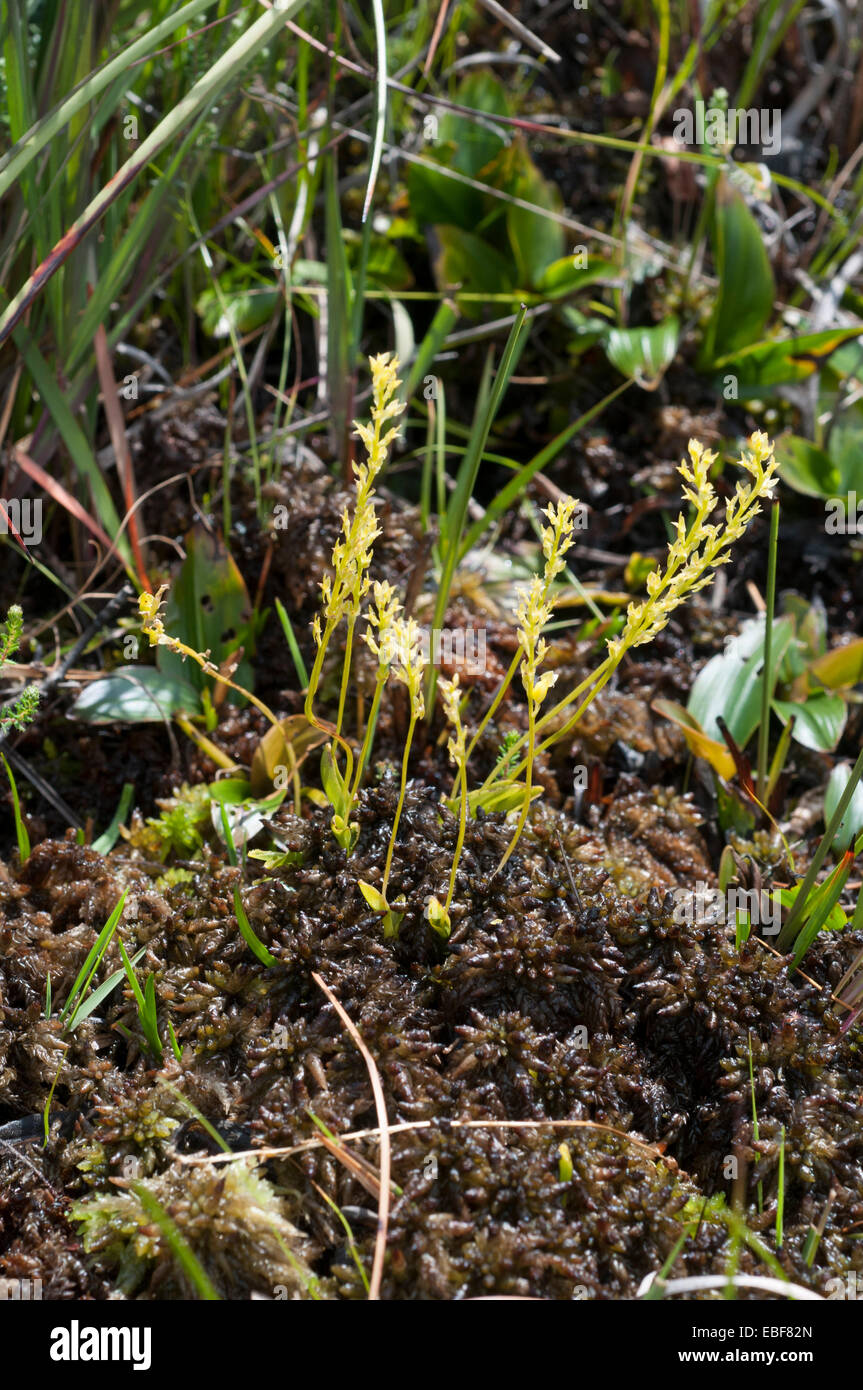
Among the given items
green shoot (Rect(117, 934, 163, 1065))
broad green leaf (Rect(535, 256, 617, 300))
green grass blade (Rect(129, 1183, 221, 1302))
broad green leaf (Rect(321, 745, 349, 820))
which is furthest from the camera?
broad green leaf (Rect(535, 256, 617, 300))

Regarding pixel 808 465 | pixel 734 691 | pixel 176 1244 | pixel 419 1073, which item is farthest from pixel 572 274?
pixel 176 1244

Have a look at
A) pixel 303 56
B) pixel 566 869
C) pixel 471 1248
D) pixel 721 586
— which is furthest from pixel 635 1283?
pixel 303 56

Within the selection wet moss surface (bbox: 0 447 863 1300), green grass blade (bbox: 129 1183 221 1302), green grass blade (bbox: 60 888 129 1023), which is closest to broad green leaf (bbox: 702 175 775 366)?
wet moss surface (bbox: 0 447 863 1300)

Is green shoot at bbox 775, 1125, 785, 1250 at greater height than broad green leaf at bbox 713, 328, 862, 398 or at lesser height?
lesser

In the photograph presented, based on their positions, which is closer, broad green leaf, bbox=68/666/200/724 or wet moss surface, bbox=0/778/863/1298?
wet moss surface, bbox=0/778/863/1298

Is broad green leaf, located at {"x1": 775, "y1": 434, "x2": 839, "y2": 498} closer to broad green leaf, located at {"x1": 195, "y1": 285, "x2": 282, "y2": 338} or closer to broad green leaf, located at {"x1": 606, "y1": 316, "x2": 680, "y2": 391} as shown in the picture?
broad green leaf, located at {"x1": 606, "y1": 316, "x2": 680, "y2": 391}

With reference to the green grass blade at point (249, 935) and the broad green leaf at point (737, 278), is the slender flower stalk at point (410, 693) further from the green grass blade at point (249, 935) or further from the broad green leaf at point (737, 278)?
the broad green leaf at point (737, 278)
